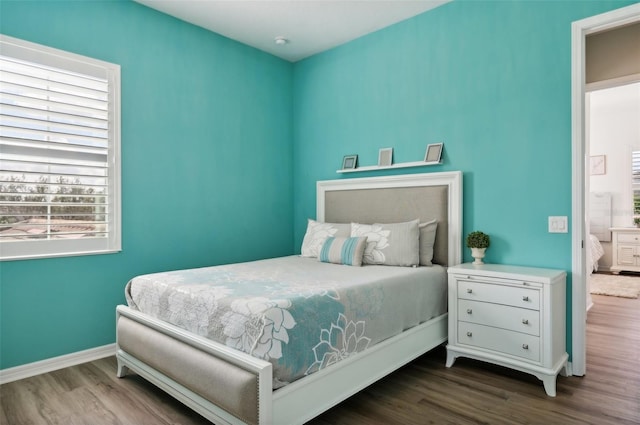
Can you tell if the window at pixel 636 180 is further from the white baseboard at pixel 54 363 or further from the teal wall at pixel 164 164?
the white baseboard at pixel 54 363

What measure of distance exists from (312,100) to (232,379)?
325 cm

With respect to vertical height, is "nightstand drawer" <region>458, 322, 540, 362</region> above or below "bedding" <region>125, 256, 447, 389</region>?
below

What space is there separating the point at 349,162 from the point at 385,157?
1.37 feet

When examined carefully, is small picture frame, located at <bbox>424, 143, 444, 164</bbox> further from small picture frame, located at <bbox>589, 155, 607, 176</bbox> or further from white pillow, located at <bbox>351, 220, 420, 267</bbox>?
small picture frame, located at <bbox>589, 155, 607, 176</bbox>

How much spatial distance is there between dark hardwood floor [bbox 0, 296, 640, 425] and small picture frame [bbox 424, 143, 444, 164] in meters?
1.57

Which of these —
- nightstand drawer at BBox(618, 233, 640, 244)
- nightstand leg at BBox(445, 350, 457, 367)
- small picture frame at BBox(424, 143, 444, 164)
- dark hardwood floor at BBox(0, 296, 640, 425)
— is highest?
small picture frame at BBox(424, 143, 444, 164)

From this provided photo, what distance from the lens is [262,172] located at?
4.12m

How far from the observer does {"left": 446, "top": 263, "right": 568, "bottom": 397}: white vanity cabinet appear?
7.70 feet

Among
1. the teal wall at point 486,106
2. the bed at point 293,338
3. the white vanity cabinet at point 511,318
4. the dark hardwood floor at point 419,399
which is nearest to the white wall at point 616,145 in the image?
the teal wall at point 486,106

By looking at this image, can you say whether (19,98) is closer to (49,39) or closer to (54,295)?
(49,39)

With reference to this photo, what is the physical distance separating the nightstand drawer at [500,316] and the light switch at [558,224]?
642mm

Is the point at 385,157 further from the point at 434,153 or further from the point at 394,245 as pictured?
the point at 394,245

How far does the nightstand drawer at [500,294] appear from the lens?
7.86 ft

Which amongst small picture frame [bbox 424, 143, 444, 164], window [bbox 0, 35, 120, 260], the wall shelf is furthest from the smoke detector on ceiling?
small picture frame [bbox 424, 143, 444, 164]
